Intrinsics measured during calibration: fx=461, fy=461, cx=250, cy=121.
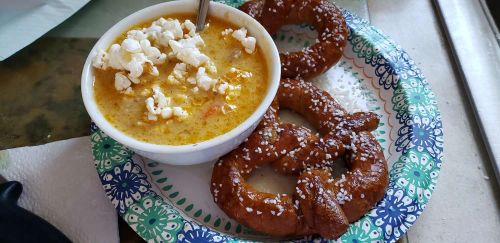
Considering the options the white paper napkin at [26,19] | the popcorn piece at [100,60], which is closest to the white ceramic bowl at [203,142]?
the popcorn piece at [100,60]

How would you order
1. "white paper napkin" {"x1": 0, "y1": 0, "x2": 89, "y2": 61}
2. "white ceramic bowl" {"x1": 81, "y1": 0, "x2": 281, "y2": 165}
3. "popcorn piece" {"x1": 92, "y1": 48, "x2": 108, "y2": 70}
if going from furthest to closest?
"white paper napkin" {"x1": 0, "y1": 0, "x2": 89, "y2": 61}
"popcorn piece" {"x1": 92, "y1": 48, "x2": 108, "y2": 70}
"white ceramic bowl" {"x1": 81, "y1": 0, "x2": 281, "y2": 165}

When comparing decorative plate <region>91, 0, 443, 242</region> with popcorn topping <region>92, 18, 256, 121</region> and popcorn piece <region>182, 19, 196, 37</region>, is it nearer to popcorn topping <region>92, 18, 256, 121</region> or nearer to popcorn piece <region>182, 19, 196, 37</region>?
popcorn topping <region>92, 18, 256, 121</region>

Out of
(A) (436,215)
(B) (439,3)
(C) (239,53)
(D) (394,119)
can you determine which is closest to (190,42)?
(C) (239,53)

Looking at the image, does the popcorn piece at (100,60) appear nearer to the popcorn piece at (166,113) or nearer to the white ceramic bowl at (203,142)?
the white ceramic bowl at (203,142)

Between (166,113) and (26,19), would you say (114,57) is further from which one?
(26,19)

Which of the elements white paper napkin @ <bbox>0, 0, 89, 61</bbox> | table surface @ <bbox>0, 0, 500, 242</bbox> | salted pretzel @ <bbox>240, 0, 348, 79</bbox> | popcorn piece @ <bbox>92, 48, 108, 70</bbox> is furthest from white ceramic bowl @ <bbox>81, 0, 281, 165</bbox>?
white paper napkin @ <bbox>0, 0, 89, 61</bbox>

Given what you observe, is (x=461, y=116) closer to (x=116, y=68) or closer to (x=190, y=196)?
(x=190, y=196)
